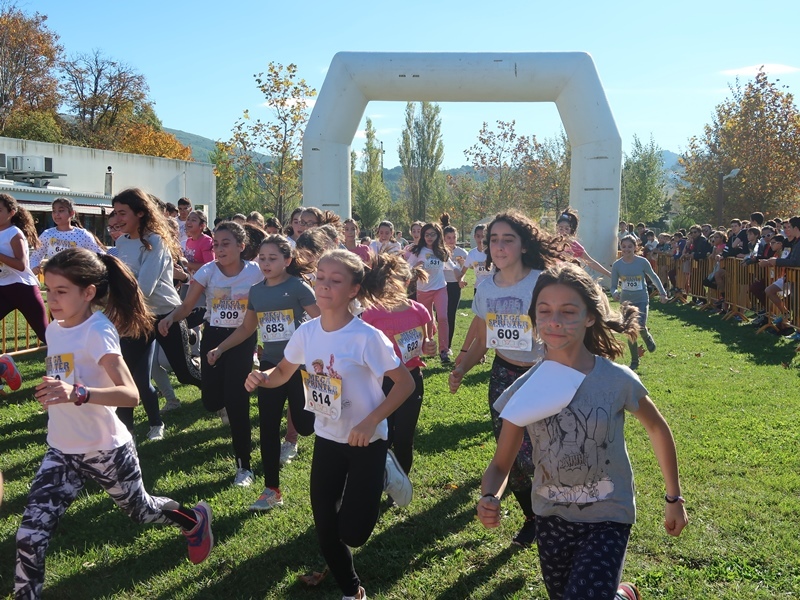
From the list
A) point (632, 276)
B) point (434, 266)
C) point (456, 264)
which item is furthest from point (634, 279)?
point (456, 264)

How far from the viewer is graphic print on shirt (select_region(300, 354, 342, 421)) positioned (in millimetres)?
3604

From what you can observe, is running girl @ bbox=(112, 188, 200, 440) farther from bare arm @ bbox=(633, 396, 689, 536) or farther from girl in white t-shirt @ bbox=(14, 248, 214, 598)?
bare arm @ bbox=(633, 396, 689, 536)

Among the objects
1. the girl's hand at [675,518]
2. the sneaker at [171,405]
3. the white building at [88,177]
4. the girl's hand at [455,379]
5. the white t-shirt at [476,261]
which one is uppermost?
the white building at [88,177]

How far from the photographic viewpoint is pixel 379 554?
4.31 metres

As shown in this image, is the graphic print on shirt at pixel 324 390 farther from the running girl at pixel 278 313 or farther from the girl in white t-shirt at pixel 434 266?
the girl in white t-shirt at pixel 434 266

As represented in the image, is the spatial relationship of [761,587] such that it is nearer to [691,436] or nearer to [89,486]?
[691,436]

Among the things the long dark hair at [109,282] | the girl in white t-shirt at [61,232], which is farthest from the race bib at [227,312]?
the girl in white t-shirt at [61,232]

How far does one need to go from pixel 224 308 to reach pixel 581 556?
4.01m

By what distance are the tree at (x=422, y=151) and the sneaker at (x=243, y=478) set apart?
56.6 meters

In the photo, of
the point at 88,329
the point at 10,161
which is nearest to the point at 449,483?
the point at 88,329

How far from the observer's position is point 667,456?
2746mm

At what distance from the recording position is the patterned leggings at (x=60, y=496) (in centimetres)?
328

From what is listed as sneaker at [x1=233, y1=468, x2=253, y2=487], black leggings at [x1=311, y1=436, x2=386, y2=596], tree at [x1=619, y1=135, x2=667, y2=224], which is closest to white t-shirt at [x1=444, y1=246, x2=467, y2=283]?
sneaker at [x1=233, y1=468, x2=253, y2=487]

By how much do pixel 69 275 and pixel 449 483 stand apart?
308 centimetres
